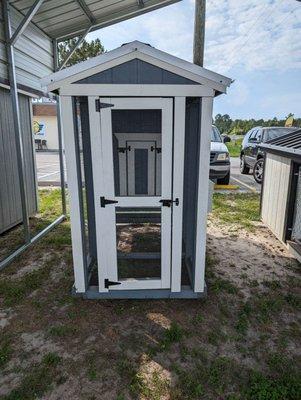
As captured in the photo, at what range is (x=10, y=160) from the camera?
18.8 ft

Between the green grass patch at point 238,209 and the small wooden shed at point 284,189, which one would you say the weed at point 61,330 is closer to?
the small wooden shed at point 284,189

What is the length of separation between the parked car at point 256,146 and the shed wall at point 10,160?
23.7 feet

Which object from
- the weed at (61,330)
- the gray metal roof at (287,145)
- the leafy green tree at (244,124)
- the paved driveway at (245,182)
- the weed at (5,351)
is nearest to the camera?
the weed at (5,351)

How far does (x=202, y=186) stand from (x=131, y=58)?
150 centimetres

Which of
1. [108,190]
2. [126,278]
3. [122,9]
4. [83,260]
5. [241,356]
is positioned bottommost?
[241,356]

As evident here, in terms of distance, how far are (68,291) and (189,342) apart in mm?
1692

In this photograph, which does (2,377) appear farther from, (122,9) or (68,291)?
(122,9)

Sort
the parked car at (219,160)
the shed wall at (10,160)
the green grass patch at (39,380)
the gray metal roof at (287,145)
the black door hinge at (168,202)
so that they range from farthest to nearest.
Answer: the parked car at (219,160), the shed wall at (10,160), the gray metal roof at (287,145), the black door hinge at (168,202), the green grass patch at (39,380)

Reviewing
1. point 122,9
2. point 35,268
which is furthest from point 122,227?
point 122,9

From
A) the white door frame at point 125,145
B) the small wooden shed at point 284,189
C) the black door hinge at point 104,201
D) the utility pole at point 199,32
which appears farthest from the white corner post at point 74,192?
the utility pole at point 199,32

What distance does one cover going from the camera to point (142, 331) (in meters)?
3.01

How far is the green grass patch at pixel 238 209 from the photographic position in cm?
666

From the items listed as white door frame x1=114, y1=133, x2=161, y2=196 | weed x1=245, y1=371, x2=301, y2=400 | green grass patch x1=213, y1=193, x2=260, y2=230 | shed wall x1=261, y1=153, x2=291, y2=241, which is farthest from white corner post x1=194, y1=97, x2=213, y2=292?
green grass patch x1=213, y1=193, x2=260, y2=230

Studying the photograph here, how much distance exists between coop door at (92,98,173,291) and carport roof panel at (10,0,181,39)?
297 centimetres
